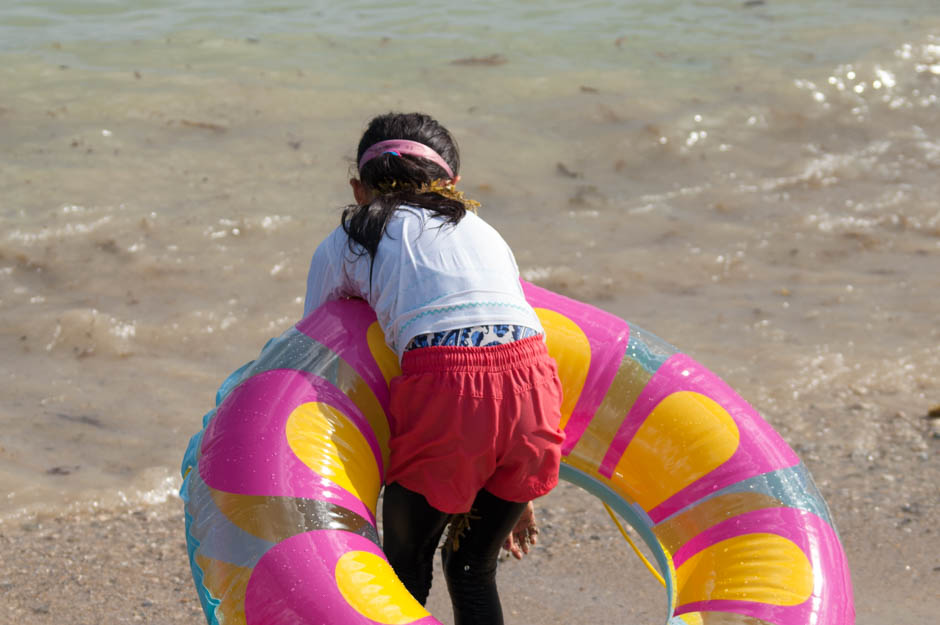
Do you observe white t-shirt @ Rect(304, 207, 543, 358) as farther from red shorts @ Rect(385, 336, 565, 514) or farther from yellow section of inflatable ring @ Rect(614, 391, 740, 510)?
yellow section of inflatable ring @ Rect(614, 391, 740, 510)

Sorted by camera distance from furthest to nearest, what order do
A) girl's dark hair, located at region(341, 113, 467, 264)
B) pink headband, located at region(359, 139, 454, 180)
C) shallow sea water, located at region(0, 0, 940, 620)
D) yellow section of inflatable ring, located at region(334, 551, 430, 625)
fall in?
1. shallow sea water, located at region(0, 0, 940, 620)
2. pink headband, located at region(359, 139, 454, 180)
3. girl's dark hair, located at region(341, 113, 467, 264)
4. yellow section of inflatable ring, located at region(334, 551, 430, 625)

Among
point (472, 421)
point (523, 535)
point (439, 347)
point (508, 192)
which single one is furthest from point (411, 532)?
point (508, 192)

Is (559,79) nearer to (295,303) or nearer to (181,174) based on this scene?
(181,174)

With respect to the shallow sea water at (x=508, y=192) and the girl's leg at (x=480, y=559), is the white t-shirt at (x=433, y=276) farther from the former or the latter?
the shallow sea water at (x=508, y=192)

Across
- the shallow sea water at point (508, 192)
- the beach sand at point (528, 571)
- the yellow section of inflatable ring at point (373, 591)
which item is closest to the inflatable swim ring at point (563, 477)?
the yellow section of inflatable ring at point (373, 591)

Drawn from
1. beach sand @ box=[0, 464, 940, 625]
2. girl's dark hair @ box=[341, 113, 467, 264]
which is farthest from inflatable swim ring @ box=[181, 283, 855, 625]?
beach sand @ box=[0, 464, 940, 625]

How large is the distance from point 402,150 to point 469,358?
A: 571mm

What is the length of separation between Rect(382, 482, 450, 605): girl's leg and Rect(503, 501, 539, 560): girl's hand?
1.14 ft

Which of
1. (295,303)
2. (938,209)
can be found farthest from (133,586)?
(938,209)

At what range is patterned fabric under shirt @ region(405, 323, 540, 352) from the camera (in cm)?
220

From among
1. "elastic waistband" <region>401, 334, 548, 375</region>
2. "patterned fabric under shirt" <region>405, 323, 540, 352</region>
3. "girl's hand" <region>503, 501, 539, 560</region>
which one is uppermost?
"patterned fabric under shirt" <region>405, 323, 540, 352</region>

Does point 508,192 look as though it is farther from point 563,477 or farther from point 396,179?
point 396,179

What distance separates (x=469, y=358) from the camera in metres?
2.19

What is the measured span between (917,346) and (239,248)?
341 centimetres
